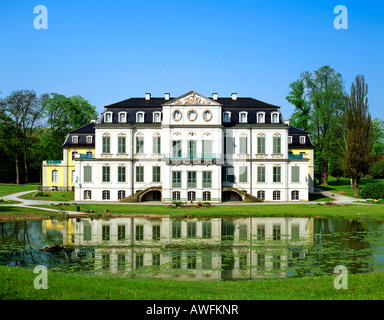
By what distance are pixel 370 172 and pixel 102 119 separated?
2550 inches

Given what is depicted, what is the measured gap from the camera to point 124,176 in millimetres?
50000

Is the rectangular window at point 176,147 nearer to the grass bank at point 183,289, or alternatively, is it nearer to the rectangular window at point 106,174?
the rectangular window at point 106,174

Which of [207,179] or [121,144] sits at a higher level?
[121,144]

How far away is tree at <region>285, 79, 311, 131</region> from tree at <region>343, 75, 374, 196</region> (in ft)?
41.7

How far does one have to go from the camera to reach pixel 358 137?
52875 millimetres

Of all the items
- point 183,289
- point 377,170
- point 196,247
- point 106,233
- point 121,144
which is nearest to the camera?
point 183,289

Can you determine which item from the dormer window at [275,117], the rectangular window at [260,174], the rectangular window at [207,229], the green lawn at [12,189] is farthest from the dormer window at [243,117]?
the green lawn at [12,189]

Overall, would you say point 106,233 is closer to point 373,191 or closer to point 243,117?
point 243,117

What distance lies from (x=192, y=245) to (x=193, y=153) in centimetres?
2639

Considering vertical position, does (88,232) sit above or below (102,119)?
below

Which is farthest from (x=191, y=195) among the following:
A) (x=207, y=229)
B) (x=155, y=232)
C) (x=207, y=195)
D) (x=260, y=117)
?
(x=155, y=232)
